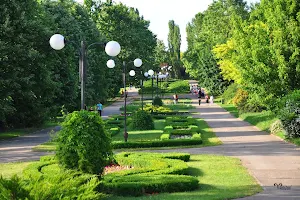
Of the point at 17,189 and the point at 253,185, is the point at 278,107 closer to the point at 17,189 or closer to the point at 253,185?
the point at 253,185

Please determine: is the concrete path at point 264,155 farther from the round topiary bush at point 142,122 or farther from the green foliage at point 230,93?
the green foliage at point 230,93

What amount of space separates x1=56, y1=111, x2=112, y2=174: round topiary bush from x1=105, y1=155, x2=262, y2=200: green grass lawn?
99 centimetres

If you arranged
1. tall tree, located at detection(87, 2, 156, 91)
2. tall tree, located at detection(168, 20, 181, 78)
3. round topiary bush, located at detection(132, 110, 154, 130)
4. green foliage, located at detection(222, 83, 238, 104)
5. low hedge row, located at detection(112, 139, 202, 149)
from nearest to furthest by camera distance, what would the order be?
low hedge row, located at detection(112, 139, 202, 149) → round topiary bush, located at detection(132, 110, 154, 130) → green foliage, located at detection(222, 83, 238, 104) → tall tree, located at detection(87, 2, 156, 91) → tall tree, located at detection(168, 20, 181, 78)

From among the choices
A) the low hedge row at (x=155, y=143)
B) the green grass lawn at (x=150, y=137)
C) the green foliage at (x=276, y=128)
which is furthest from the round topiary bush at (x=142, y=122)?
the green foliage at (x=276, y=128)

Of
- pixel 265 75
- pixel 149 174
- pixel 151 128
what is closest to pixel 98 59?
pixel 151 128

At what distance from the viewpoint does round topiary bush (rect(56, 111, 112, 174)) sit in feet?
37.2

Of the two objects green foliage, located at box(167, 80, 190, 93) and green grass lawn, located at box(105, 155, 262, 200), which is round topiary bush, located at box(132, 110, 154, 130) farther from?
green foliage, located at box(167, 80, 190, 93)

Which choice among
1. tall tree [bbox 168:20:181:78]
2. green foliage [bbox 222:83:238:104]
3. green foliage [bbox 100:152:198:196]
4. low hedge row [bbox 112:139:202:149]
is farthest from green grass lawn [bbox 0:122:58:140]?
tall tree [bbox 168:20:181:78]

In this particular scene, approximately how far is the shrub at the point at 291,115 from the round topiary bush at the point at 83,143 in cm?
1244

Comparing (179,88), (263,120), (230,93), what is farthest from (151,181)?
(179,88)

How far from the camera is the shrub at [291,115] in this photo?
2175 centimetres

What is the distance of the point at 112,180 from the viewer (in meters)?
11.9

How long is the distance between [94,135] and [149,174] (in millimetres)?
2331

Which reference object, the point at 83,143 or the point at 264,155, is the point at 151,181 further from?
the point at 264,155
